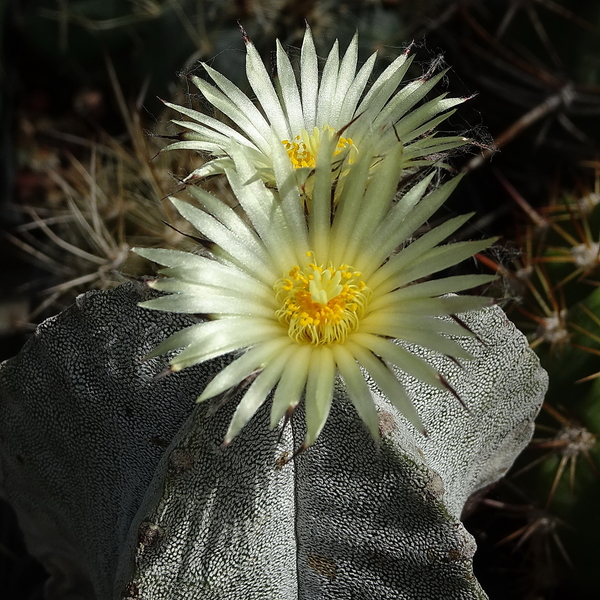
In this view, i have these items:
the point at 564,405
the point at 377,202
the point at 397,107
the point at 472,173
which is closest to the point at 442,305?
the point at 377,202

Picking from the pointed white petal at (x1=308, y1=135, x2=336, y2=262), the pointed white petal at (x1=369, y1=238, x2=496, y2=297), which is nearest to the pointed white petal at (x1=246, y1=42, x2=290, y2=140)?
the pointed white petal at (x1=308, y1=135, x2=336, y2=262)

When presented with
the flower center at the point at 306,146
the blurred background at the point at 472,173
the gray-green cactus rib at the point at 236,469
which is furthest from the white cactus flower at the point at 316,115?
the gray-green cactus rib at the point at 236,469

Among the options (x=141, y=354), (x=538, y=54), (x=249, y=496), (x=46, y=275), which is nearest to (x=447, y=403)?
(x=249, y=496)

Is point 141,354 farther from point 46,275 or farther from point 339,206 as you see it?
point 46,275

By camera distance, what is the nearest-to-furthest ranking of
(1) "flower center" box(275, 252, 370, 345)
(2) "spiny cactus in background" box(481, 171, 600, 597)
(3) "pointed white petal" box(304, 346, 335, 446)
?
(3) "pointed white petal" box(304, 346, 335, 446) → (1) "flower center" box(275, 252, 370, 345) → (2) "spiny cactus in background" box(481, 171, 600, 597)

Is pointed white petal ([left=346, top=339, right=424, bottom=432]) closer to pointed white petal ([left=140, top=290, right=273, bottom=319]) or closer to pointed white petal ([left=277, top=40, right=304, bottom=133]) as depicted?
pointed white petal ([left=140, top=290, right=273, bottom=319])

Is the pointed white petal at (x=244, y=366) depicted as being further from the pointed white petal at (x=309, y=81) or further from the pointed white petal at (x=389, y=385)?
the pointed white petal at (x=309, y=81)

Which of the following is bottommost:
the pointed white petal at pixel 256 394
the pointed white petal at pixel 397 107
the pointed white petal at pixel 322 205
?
the pointed white petal at pixel 256 394
